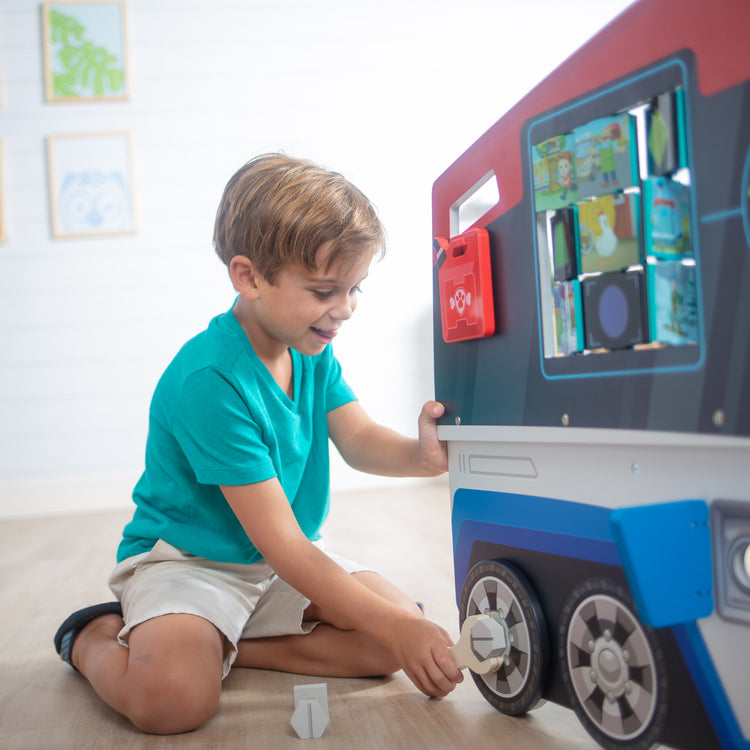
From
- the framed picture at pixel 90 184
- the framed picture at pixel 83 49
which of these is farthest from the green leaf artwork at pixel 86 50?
the framed picture at pixel 90 184

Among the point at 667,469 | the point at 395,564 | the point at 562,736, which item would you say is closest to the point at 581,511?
the point at 667,469

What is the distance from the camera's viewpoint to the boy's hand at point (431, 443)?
77cm

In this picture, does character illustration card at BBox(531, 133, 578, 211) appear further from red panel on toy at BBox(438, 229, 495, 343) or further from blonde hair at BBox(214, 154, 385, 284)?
blonde hair at BBox(214, 154, 385, 284)

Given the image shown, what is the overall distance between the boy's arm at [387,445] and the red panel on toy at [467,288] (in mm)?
93

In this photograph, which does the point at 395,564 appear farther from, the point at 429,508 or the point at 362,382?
the point at 362,382

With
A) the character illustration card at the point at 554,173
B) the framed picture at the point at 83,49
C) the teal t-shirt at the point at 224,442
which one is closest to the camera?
the character illustration card at the point at 554,173

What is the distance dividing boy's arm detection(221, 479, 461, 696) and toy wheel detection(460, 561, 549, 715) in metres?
0.04

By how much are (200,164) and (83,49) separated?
47 centimetres

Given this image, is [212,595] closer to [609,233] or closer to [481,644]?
[481,644]

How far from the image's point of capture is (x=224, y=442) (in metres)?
0.78

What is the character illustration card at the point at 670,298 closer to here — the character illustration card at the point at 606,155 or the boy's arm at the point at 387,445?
the character illustration card at the point at 606,155

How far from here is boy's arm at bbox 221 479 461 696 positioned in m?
0.68

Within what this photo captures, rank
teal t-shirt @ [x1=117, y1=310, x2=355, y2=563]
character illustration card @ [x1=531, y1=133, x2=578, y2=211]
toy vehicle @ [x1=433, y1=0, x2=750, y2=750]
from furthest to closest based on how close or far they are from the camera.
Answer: teal t-shirt @ [x1=117, y1=310, x2=355, y2=563] → character illustration card @ [x1=531, y1=133, x2=578, y2=211] → toy vehicle @ [x1=433, y1=0, x2=750, y2=750]

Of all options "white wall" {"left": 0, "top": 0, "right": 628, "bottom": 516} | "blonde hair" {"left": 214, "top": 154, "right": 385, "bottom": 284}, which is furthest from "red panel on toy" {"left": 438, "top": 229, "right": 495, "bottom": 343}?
"white wall" {"left": 0, "top": 0, "right": 628, "bottom": 516}
